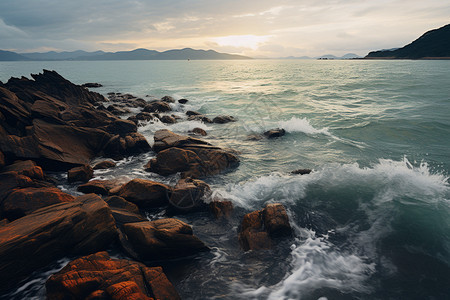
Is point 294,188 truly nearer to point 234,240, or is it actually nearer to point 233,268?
point 234,240

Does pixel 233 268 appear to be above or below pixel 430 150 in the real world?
below

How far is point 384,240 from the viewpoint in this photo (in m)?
7.04

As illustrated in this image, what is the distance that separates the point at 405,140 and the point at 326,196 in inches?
391

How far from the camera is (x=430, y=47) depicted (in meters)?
147

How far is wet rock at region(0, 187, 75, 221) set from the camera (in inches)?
245

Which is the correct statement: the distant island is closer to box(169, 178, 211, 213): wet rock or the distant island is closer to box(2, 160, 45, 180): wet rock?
box(169, 178, 211, 213): wet rock

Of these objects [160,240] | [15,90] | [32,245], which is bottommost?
[160,240]

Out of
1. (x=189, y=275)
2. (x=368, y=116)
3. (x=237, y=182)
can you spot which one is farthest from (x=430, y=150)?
(x=189, y=275)

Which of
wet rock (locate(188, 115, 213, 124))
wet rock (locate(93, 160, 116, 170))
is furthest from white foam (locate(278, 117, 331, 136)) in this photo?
wet rock (locate(93, 160, 116, 170))

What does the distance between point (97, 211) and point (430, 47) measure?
204 m

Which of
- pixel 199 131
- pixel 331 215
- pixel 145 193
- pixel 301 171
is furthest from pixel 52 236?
pixel 199 131

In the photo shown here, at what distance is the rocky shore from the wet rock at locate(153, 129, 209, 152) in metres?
0.07

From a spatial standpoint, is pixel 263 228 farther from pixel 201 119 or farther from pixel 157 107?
pixel 157 107

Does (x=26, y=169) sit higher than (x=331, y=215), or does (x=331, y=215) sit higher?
(x=26, y=169)
